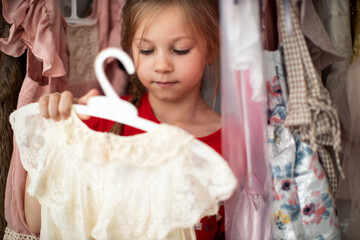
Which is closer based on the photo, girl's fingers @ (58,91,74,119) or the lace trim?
girl's fingers @ (58,91,74,119)

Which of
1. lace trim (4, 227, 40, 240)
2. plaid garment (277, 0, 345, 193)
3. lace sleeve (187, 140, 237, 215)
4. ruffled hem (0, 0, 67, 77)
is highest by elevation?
ruffled hem (0, 0, 67, 77)

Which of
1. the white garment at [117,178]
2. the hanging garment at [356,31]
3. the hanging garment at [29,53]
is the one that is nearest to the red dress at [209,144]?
the hanging garment at [29,53]

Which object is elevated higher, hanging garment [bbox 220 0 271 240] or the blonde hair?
the blonde hair

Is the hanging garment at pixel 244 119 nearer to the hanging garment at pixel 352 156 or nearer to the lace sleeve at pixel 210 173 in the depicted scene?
the lace sleeve at pixel 210 173

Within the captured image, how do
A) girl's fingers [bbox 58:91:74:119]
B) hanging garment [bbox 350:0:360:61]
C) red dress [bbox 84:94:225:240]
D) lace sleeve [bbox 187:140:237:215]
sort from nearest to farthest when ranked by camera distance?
lace sleeve [bbox 187:140:237:215], girl's fingers [bbox 58:91:74:119], hanging garment [bbox 350:0:360:61], red dress [bbox 84:94:225:240]

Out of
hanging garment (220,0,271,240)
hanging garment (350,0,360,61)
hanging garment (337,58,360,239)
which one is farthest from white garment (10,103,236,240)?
hanging garment (350,0,360,61)

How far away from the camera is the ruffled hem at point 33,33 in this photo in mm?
953

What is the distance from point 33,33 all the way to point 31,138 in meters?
0.30

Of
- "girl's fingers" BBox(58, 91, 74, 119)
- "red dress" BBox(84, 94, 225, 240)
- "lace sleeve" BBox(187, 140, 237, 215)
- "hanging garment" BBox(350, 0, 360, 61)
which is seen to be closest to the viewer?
"lace sleeve" BBox(187, 140, 237, 215)

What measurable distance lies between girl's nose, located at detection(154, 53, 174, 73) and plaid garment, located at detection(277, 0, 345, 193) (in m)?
0.29

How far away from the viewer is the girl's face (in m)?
0.95

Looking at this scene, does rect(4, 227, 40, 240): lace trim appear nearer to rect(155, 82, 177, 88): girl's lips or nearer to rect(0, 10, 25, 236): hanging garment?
rect(0, 10, 25, 236): hanging garment

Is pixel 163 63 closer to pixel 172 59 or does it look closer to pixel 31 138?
pixel 172 59

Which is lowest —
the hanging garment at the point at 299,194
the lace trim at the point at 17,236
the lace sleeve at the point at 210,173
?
the lace trim at the point at 17,236
